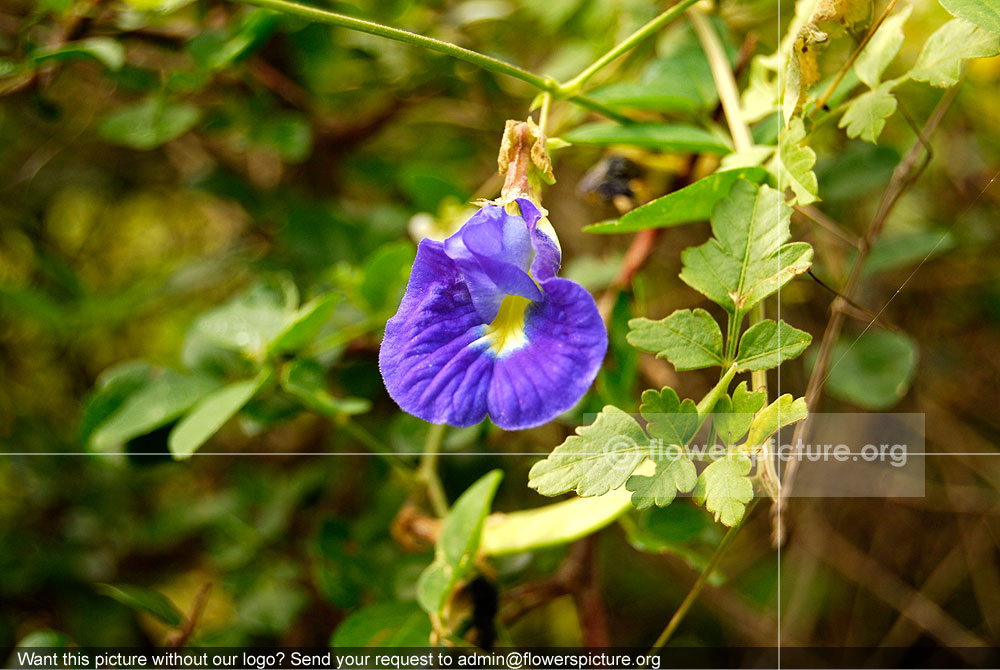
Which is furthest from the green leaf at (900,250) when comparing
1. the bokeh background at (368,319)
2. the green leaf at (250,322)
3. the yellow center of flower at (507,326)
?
the green leaf at (250,322)

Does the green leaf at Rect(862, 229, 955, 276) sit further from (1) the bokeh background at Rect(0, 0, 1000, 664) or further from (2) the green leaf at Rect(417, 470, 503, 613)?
(2) the green leaf at Rect(417, 470, 503, 613)

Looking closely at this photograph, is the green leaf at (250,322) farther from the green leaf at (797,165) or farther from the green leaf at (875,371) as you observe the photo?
the green leaf at (875,371)

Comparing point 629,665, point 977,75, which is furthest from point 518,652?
point 977,75

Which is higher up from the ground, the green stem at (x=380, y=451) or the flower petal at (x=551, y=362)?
the flower petal at (x=551, y=362)

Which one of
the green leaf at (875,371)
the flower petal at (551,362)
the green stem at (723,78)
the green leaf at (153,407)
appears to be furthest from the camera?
the green leaf at (875,371)

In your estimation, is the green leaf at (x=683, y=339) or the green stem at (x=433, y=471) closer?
the green leaf at (x=683, y=339)

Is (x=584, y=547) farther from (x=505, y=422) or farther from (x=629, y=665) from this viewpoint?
(x=505, y=422)
